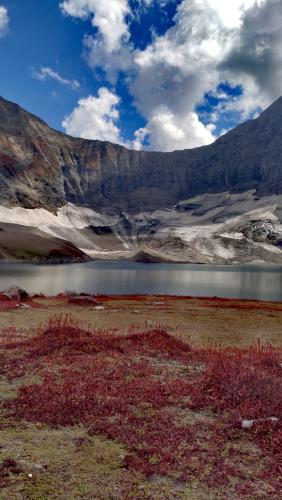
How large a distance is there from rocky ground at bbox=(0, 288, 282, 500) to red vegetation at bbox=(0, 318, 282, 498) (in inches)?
1.5

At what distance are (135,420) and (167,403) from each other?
183 cm

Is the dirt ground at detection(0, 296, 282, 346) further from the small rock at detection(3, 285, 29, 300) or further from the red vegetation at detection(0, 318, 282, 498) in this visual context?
the red vegetation at detection(0, 318, 282, 498)

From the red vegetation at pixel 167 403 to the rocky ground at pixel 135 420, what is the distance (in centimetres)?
4

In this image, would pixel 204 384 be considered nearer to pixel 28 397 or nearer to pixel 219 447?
pixel 219 447

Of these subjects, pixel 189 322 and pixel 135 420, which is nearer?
pixel 135 420

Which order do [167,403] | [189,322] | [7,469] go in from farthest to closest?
[189,322] → [167,403] → [7,469]

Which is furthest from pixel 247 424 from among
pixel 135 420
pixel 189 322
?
pixel 189 322

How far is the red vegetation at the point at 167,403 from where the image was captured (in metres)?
9.23

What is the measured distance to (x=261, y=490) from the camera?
8.25m

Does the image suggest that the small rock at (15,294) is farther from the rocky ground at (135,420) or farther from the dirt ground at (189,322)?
the rocky ground at (135,420)

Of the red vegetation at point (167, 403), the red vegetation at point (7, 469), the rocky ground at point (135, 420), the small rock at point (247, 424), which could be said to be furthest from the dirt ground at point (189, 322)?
the red vegetation at point (7, 469)

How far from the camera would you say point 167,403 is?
13008mm

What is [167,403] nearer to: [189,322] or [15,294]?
[189,322]

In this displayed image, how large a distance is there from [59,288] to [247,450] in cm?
7489
